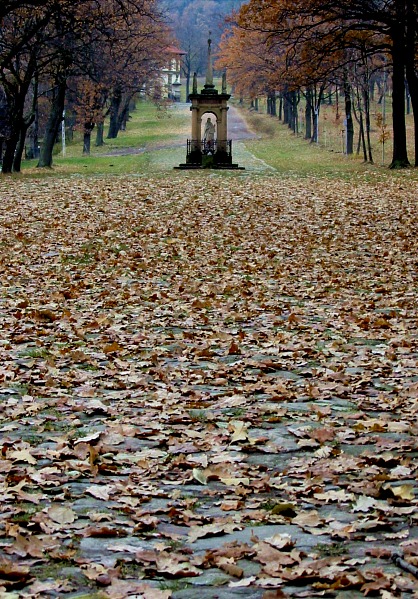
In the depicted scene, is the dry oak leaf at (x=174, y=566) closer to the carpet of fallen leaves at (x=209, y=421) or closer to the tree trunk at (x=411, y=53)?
the carpet of fallen leaves at (x=209, y=421)

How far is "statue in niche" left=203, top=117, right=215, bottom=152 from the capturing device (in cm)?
4249

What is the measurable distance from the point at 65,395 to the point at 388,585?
411 cm

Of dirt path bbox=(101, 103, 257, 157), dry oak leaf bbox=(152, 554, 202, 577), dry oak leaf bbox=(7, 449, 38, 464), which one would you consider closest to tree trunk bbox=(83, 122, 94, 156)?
dirt path bbox=(101, 103, 257, 157)

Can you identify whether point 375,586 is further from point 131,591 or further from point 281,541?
point 131,591

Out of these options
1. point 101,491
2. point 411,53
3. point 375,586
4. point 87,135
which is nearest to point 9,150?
point 411,53

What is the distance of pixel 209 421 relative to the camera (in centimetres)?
679

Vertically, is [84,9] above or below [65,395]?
above

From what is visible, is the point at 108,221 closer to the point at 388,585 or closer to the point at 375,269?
the point at 375,269

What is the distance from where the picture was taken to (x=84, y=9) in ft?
120

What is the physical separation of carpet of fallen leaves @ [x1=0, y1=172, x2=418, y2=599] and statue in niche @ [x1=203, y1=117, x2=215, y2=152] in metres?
26.3

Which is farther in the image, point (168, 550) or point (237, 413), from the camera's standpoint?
point (237, 413)

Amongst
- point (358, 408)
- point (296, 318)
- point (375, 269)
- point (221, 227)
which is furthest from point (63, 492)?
point (221, 227)

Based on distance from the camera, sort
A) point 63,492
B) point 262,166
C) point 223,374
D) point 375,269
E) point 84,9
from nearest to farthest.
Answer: point 63,492 → point 223,374 → point 375,269 → point 84,9 → point 262,166

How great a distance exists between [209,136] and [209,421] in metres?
38.7
